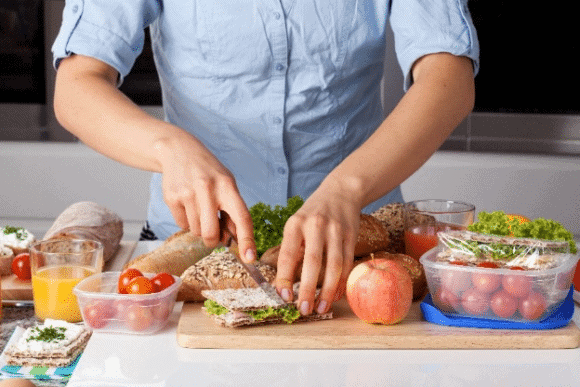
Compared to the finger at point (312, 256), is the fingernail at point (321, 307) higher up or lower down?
lower down

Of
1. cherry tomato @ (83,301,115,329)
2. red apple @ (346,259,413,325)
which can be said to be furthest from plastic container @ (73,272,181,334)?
red apple @ (346,259,413,325)

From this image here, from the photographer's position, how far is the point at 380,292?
1.33m

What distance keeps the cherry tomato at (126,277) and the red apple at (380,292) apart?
36cm

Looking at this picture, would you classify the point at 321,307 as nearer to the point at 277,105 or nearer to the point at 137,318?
the point at 137,318

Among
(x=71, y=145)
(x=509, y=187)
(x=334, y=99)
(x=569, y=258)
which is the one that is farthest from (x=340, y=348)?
(x=71, y=145)

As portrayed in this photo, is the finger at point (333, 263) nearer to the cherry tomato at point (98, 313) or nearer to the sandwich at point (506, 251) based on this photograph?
the sandwich at point (506, 251)

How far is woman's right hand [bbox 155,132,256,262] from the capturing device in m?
1.27

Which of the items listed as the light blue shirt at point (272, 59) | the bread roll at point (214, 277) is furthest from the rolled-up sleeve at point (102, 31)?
the bread roll at point (214, 277)

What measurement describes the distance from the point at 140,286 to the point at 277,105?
2.02ft

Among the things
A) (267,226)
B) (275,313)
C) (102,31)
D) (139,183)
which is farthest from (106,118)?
(139,183)

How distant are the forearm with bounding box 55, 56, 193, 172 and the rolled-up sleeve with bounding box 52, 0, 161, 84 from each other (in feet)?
0.07

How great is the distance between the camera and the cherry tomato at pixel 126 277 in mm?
1384

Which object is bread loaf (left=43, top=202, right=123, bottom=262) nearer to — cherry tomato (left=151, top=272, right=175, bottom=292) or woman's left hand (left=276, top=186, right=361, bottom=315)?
cherry tomato (left=151, top=272, right=175, bottom=292)

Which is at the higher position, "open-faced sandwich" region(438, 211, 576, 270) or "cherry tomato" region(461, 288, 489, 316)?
"open-faced sandwich" region(438, 211, 576, 270)
